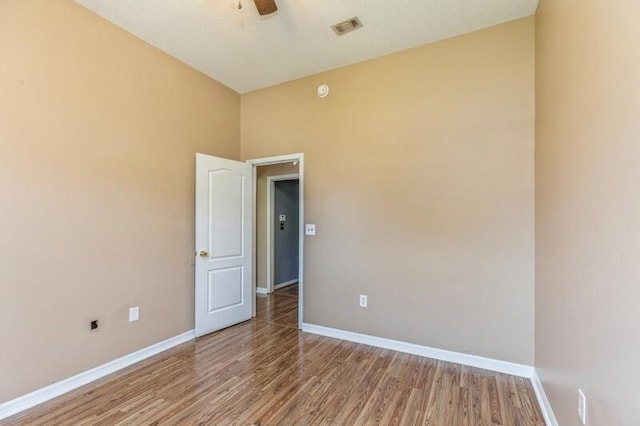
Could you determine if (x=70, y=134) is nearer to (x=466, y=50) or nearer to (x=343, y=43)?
(x=343, y=43)

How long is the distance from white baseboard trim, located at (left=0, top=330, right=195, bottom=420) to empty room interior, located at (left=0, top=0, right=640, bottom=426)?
0.05ft

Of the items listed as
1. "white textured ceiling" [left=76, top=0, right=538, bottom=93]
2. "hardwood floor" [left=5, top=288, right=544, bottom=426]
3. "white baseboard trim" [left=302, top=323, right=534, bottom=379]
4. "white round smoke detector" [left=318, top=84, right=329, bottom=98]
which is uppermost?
"white textured ceiling" [left=76, top=0, right=538, bottom=93]

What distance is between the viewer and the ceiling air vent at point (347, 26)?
2.63m

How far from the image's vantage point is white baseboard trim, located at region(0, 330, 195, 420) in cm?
203

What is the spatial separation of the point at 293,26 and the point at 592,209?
2.59 metres

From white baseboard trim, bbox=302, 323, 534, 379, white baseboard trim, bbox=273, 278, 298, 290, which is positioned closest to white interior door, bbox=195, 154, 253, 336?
white baseboard trim, bbox=302, 323, 534, 379

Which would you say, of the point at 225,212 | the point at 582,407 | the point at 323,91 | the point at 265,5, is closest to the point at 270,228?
the point at 225,212

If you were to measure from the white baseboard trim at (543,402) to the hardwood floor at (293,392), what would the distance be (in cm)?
4

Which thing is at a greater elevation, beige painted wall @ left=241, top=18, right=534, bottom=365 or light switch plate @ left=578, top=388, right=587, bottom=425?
beige painted wall @ left=241, top=18, right=534, bottom=365

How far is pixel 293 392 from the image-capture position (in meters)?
2.30

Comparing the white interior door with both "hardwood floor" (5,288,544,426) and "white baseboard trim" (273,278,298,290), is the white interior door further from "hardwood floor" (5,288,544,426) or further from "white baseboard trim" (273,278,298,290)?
"white baseboard trim" (273,278,298,290)

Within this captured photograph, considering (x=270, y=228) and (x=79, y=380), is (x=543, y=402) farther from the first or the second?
(x=270, y=228)

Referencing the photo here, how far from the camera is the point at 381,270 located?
3135mm

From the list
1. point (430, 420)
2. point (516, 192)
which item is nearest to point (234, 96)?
point (516, 192)
